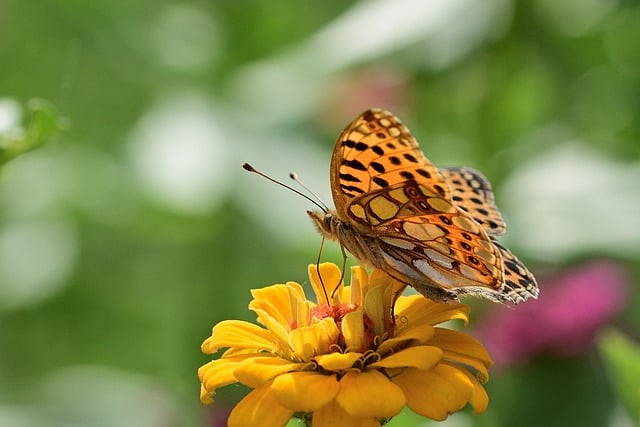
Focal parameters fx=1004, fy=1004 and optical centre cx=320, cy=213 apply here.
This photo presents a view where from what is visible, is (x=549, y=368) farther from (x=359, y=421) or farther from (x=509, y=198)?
(x=359, y=421)

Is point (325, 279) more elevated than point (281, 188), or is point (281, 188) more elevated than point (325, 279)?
point (281, 188)

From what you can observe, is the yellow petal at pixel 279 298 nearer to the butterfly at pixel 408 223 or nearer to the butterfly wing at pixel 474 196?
the butterfly at pixel 408 223

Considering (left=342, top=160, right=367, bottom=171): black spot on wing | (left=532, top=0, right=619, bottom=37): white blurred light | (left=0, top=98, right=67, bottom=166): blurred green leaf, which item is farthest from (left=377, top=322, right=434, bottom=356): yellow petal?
(left=532, top=0, right=619, bottom=37): white blurred light

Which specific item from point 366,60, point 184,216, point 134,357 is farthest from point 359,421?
point 134,357

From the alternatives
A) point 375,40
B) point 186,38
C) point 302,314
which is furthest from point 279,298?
point 186,38

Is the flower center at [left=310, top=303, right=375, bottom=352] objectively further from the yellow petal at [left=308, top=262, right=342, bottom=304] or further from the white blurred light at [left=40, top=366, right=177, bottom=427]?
the white blurred light at [left=40, top=366, right=177, bottom=427]

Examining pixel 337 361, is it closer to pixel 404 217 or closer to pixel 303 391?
pixel 303 391
